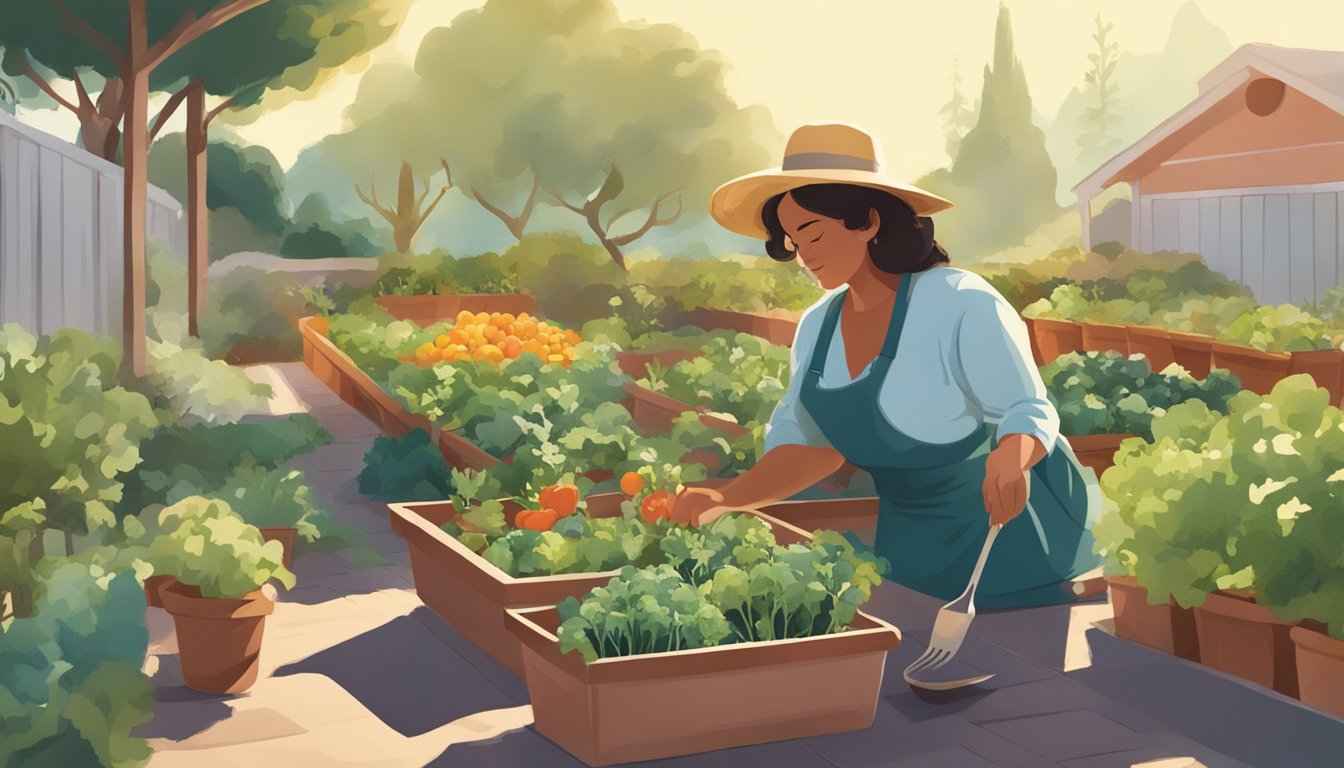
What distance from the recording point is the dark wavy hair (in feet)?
11.8

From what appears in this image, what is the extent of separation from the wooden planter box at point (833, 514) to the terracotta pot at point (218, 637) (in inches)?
62.7

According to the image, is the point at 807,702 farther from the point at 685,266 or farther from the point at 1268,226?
the point at 685,266

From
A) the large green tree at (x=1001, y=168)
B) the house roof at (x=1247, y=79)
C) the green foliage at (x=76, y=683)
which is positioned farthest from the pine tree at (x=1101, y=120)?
the green foliage at (x=76, y=683)

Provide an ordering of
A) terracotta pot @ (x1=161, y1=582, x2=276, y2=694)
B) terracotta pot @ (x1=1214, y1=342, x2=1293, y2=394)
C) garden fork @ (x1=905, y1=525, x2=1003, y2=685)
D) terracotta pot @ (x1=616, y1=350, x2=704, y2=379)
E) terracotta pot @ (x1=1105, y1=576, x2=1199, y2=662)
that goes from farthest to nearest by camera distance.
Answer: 1. terracotta pot @ (x1=616, y1=350, x2=704, y2=379)
2. terracotta pot @ (x1=1214, y1=342, x2=1293, y2=394)
3. terracotta pot @ (x1=161, y1=582, x2=276, y2=694)
4. terracotta pot @ (x1=1105, y1=576, x2=1199, y2=662)
5. garden fork @ (x1=905, y1=525, x2=1003, y2=685)

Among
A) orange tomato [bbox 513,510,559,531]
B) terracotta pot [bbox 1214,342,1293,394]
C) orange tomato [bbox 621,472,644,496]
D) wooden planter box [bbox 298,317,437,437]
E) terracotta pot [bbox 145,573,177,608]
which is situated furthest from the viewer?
terracotta pot [bbox 1214,342,1293,394]

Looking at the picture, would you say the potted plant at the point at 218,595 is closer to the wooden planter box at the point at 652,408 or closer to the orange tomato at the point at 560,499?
the orange tomato at the point at 560,499

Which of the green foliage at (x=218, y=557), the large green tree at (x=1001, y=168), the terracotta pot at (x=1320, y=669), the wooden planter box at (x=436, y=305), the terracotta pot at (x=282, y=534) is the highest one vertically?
the large green tree at (x=1001, y=168)

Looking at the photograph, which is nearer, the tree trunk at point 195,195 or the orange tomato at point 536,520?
the orange tomato at point 536,520

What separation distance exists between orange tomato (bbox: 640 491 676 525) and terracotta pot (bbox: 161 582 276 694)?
108 cm

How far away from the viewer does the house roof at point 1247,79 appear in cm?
1276

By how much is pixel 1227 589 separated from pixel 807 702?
1038 mm

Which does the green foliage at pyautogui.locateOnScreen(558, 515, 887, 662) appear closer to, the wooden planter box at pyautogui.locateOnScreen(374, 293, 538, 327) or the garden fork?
the garden fork

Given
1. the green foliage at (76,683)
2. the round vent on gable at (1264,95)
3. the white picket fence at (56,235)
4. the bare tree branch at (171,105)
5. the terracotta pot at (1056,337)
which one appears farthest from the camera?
the round vent on gable at (1264,95)

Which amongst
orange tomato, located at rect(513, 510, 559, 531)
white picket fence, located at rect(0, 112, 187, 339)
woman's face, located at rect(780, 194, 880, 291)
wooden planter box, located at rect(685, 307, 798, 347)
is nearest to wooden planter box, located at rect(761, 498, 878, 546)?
orange tomato, located at rect(513, 510, 559, 531)
